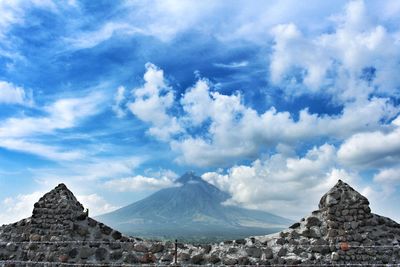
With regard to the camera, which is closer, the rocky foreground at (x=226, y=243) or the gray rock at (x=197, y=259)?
the rocky foreground at (x=226, y=243)

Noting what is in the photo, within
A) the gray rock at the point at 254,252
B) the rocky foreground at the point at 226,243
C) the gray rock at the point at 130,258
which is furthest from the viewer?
the gray rock at the point at 130,258

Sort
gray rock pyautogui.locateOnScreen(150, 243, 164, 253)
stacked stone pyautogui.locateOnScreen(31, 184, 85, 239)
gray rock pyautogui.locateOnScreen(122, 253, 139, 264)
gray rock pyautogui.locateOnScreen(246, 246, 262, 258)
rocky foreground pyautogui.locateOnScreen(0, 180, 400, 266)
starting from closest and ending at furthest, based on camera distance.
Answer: rocky foreground pyautogui.locateOnScreen(0, 180, 400, 266), gray rock pyautogui.locateOnScreen(246, 246, 262, 258), gray rock pyautogui.locateOnScreen(122, 253, 139, 264), gray rock pyautogui.locateOnScreen(150, 243, 164, 253), stacked stone pyautogui.locateOnScreen(31, 184, 85, 239)

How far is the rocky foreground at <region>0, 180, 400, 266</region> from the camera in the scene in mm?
10820

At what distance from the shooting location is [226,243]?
37.7 feet

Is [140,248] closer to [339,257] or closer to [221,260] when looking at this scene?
[221,260]

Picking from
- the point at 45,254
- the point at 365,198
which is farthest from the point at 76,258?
the point at 365,198

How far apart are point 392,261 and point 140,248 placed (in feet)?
21.3

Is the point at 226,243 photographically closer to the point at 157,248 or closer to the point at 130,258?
the point at 157,248

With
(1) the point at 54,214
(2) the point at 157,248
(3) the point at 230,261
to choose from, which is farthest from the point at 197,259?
(1) the point at 54,214

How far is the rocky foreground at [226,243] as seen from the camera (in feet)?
35.5

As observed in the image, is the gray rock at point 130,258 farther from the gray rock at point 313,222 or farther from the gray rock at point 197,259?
the gray rock at point 313,222

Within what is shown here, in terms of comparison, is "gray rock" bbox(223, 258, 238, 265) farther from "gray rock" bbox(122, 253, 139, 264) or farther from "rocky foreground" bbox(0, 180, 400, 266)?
"gray rock" bbox(122, 253, 139, 264)

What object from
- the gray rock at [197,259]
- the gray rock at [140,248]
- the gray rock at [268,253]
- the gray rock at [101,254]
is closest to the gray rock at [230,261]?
the gray rock at [197,259]

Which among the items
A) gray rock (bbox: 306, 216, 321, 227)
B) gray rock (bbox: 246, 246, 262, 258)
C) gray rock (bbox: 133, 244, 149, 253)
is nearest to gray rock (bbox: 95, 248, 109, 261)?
gray rock (bbox: 133, 244, 149, 253)
